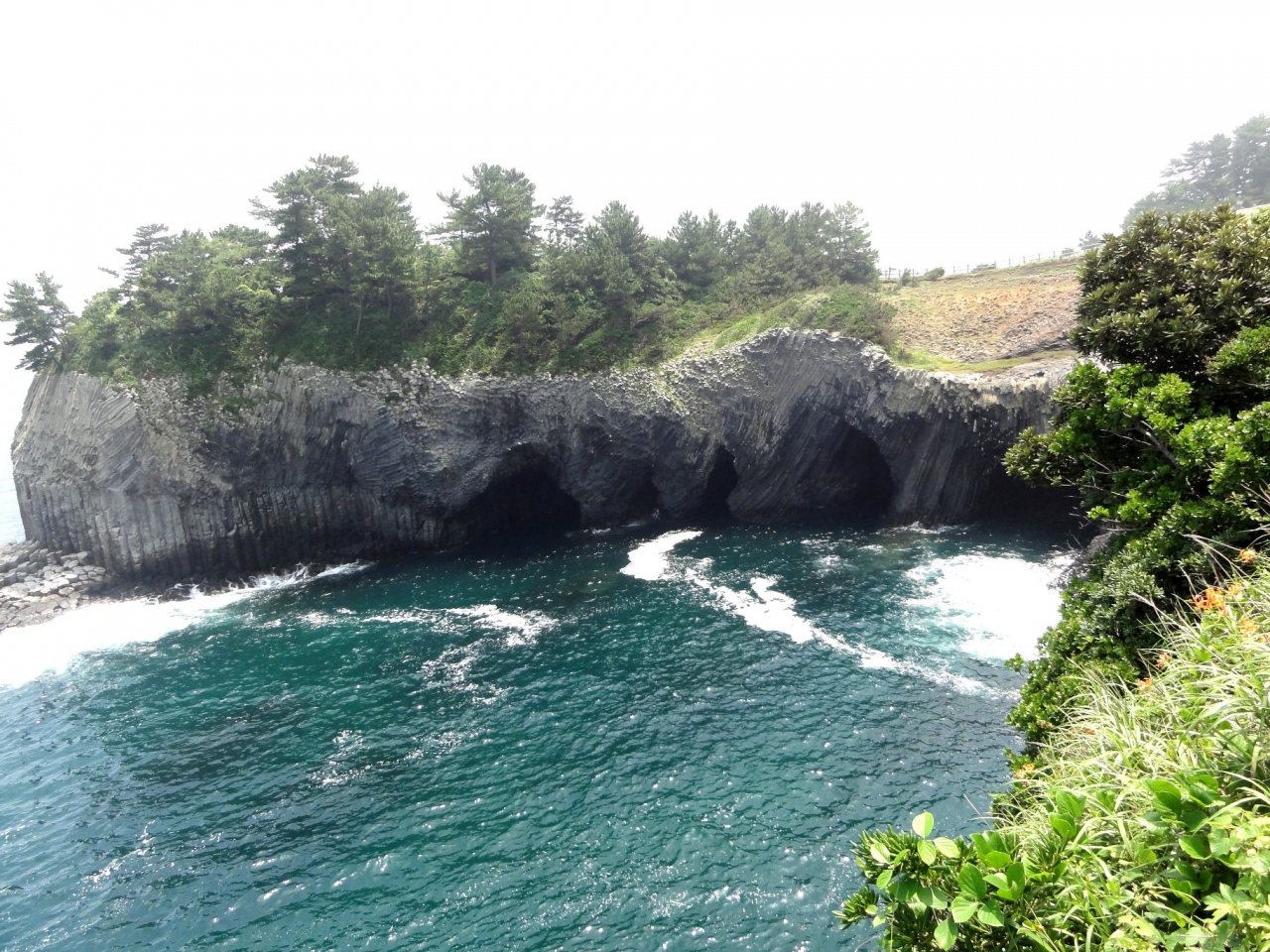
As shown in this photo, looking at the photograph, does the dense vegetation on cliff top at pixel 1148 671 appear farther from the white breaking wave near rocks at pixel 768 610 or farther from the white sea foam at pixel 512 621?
the white sea foam at pixel 512 621

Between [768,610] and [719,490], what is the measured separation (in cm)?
2022

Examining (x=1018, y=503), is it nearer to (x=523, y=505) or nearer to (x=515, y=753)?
(x=523, y=505)

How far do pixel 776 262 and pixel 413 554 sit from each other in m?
36.4

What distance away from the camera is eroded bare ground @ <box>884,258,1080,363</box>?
4378cm

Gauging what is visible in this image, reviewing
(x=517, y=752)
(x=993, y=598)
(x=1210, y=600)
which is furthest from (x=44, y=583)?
(x=1210, y=600)

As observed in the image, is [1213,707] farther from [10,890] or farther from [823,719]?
[10,890]

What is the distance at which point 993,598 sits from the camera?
29328 mm

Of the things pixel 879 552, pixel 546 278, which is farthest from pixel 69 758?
pixel 546 278

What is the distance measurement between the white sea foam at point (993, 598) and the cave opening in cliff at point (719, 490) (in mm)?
17069

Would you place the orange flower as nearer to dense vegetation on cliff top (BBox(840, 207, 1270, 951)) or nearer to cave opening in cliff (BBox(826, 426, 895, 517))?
dense vegetation on cliff top (BBox(840, 207, 1270, 951))

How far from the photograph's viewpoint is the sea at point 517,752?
15539mm

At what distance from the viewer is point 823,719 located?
69.9ft

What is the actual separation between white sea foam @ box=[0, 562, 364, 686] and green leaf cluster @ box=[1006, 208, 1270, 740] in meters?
40.6

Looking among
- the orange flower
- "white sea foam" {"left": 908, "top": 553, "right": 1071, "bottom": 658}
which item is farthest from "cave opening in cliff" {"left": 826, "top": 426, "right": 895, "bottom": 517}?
the orange flower
